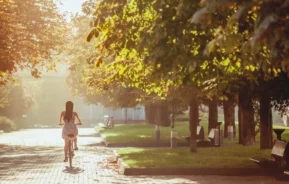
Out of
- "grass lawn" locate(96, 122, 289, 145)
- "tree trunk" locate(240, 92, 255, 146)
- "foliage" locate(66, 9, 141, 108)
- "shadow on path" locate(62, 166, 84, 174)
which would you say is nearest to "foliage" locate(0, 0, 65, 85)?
"foliage" locate(66, 9, 141, 108)

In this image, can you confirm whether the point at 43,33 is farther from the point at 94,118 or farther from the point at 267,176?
the point at 94,118

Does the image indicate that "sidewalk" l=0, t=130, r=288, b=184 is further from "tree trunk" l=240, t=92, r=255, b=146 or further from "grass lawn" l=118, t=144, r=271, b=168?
"tree trunk" l=240, t=92, r=255, b=146

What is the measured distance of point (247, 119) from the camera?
2636 cm

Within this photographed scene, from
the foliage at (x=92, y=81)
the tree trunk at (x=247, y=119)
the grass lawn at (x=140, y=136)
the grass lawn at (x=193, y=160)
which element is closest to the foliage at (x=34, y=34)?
the foliage at (x=92, y=81)

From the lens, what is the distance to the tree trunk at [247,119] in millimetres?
25777

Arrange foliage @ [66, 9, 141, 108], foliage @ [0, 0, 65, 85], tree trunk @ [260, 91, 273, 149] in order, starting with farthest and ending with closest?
1. foliage @ [0, 0, 65, 85]
2. foliage @ [66, 9, 141, 108]
3. tree trunk @ [260, 91, 273, 149]

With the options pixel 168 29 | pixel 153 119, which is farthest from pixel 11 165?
pixel 153 119

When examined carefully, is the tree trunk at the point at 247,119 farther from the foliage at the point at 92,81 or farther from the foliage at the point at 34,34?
the foliage at the point at 34,34

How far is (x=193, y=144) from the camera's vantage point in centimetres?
2245

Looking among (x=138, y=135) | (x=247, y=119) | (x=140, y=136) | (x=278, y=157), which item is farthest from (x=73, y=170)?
(x=138, y=135)

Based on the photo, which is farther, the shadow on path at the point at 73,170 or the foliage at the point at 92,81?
the foliage at the point at 92,81

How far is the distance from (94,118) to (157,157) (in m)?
103

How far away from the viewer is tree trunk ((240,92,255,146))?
1015 inches

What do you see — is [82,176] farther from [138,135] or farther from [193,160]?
[138,135]
